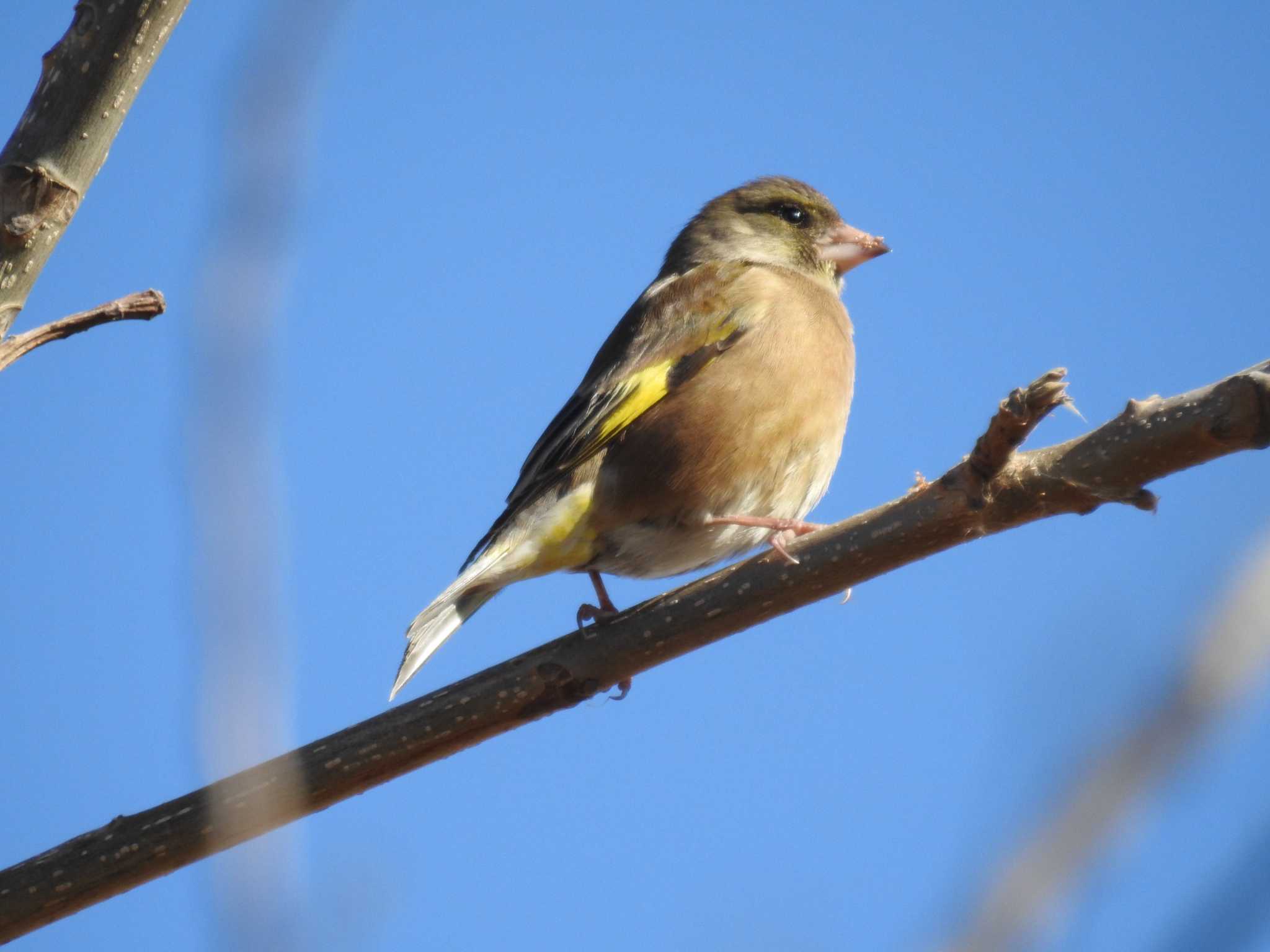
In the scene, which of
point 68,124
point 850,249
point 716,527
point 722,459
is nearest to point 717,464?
point 722,459

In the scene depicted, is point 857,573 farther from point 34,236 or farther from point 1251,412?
point 34,236

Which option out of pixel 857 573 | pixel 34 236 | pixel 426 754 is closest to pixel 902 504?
pixel 857 573

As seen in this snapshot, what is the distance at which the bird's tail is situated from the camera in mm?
4695

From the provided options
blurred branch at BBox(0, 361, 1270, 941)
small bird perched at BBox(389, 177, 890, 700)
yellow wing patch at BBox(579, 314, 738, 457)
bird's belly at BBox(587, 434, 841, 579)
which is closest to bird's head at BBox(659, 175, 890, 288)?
small bird perched at BBox(389, 177, 890, 700)

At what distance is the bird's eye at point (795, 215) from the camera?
7.36 meters

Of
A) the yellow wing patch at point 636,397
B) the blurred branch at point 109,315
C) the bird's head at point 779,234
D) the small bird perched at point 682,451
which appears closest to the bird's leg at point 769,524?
the small bird perched at point 682,451

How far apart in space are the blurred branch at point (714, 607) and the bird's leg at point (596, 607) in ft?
3.88

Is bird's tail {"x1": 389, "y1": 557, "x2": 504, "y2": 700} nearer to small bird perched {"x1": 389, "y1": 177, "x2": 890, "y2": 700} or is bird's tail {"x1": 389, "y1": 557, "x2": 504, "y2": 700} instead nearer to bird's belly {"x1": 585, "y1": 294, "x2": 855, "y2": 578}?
small bird perched {"x1": 389, "y1": 177, "x2": 890, "y2": 700}

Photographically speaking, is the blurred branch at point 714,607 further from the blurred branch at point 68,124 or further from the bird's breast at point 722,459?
the bird's breast at point 722,459

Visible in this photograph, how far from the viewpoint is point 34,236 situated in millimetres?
2963

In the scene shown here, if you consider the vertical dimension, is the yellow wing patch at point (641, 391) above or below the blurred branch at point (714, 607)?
above

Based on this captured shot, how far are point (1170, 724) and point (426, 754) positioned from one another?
2.61 m

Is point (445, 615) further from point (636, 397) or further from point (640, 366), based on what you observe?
point (640, 366)

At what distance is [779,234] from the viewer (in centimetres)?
732
